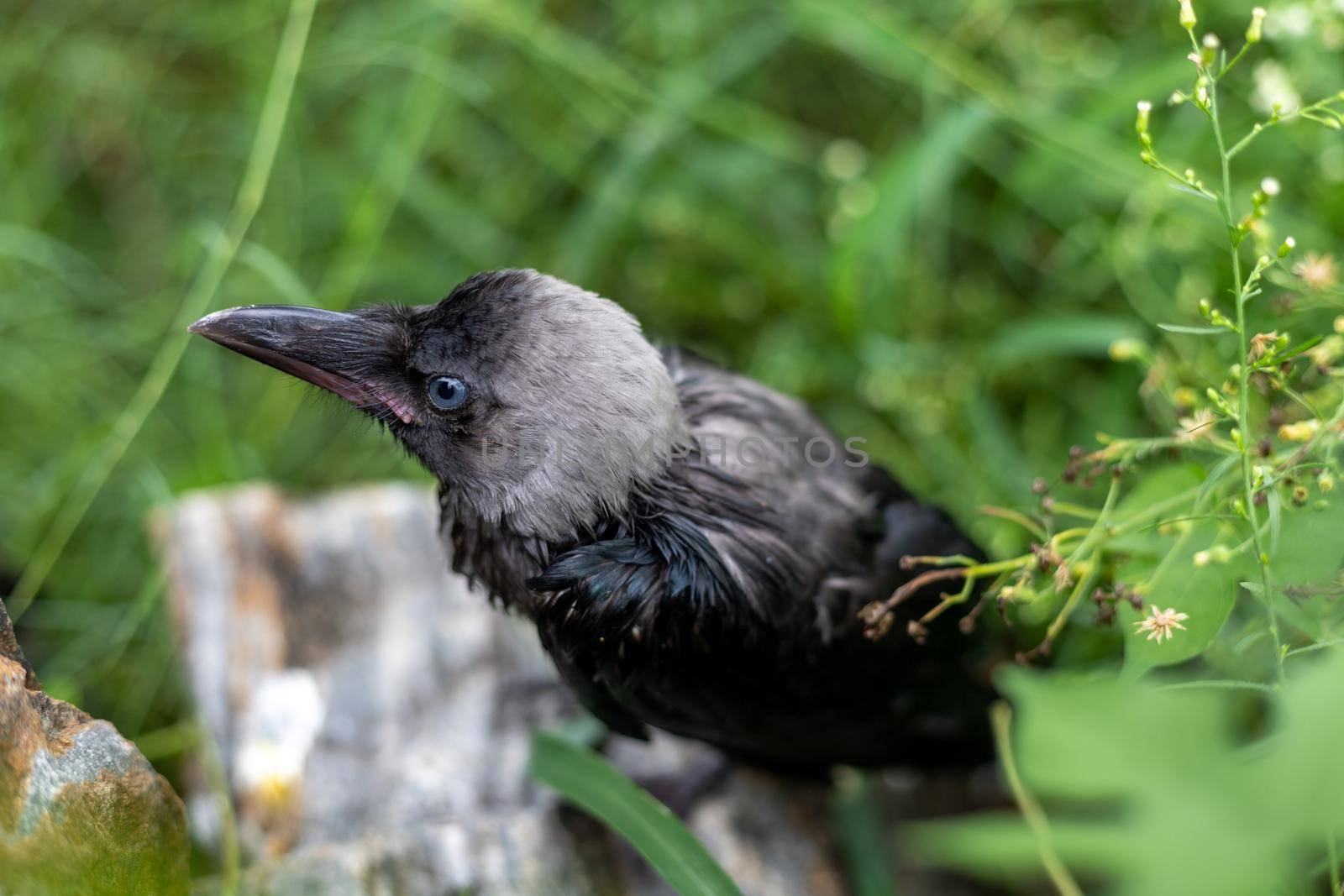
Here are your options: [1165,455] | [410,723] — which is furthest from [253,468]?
[1165,455]

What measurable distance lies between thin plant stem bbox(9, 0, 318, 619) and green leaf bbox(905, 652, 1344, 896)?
7.01 feet

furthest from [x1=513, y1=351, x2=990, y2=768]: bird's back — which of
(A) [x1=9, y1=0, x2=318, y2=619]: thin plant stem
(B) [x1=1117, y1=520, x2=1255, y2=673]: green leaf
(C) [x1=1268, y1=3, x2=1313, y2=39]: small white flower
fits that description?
(C) [x1=1268, y1=3, x2=1313, y2=39]: small white flower

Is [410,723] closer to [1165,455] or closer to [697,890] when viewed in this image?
[697,890]

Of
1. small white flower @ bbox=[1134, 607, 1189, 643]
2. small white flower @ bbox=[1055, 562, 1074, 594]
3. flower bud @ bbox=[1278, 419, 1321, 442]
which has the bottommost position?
small white flower @ bbox=[1134, 607, 1189, 643]

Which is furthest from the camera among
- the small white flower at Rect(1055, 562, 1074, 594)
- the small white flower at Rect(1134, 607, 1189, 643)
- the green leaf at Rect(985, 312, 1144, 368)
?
the green leaf at Rect(985, 312, 1144, 368)

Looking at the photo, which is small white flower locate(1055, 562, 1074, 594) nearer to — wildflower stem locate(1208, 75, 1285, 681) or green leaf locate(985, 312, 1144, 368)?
wildflower stem locate(1208, 75, 1285, 681)

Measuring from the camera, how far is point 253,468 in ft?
9.98

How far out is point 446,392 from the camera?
177 centimetres

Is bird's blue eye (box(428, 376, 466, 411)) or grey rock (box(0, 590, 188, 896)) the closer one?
grey rock (box(0, 590, 188, 896))

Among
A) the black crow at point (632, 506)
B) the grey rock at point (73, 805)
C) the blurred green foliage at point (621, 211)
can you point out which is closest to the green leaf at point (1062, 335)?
the blurred green foliage at point (621, 211)

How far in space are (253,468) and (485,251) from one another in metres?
0.94

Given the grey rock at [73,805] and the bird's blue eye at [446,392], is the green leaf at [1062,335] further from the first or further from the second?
the grey rock at [73,805]

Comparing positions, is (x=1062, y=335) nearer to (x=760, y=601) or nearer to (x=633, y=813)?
(x=760, y=601)

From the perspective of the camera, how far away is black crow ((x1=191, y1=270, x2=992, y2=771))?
5.66ft
